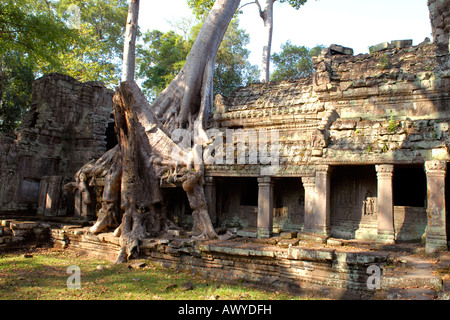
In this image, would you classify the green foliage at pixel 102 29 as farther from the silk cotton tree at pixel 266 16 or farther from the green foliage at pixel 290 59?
the green foliage at pixel 290 59

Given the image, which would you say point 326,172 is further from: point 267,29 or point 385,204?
point 267,29

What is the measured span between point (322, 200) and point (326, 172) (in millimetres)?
695

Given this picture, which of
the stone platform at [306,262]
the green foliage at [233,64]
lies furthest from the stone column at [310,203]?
the green foliage at [233,64]

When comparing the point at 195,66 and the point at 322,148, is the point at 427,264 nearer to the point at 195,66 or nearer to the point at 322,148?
the point at 322,148

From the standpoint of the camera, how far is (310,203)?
874 centimetres

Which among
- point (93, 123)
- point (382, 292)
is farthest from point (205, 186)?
point (93, 123)

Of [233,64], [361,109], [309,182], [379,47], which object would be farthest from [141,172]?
[233,64]

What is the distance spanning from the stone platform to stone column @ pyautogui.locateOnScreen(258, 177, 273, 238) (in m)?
0.38

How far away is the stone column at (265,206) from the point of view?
918 cm

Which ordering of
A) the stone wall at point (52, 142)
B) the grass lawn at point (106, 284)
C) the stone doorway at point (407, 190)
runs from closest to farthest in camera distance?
the grass lawn at point (106, 284)
the stone doorway at point (407, 190)
the stone wall at point (52, 142)

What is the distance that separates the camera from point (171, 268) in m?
8.61

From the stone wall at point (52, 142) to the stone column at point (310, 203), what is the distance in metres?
9.42

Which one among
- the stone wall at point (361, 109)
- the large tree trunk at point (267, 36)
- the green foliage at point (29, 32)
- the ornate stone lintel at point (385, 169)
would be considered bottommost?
the ornate stone lintel at point (385, 169)

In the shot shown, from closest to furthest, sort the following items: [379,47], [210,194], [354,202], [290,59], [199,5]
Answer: [354,202], [210,194], [379,47], [199,5], [290,59]
